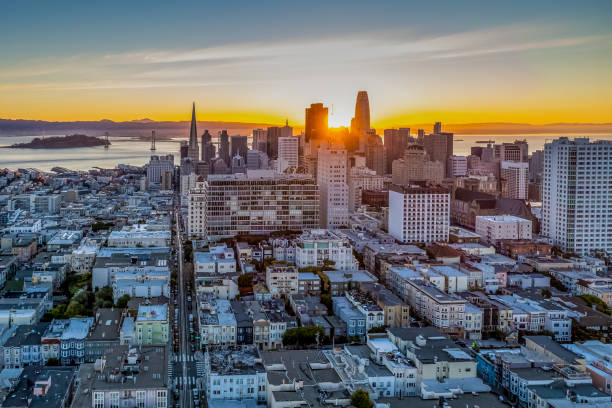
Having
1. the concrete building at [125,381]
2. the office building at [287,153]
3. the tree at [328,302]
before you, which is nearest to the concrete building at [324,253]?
the tree at [328,302]

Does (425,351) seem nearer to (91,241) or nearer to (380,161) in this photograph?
(91,241)

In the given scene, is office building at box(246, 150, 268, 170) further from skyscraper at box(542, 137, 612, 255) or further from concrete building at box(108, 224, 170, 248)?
skyscraper at box(542, 137, 612, 255)

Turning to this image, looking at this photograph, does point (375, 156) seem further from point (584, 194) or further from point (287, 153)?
point (584, 194)

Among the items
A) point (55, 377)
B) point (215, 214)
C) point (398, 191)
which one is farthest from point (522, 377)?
point (215, 214)

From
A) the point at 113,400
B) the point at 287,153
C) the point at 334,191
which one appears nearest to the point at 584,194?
the point at 334,191

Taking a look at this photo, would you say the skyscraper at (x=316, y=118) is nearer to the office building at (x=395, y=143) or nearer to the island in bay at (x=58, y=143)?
the office building at (x=395, y=143)
